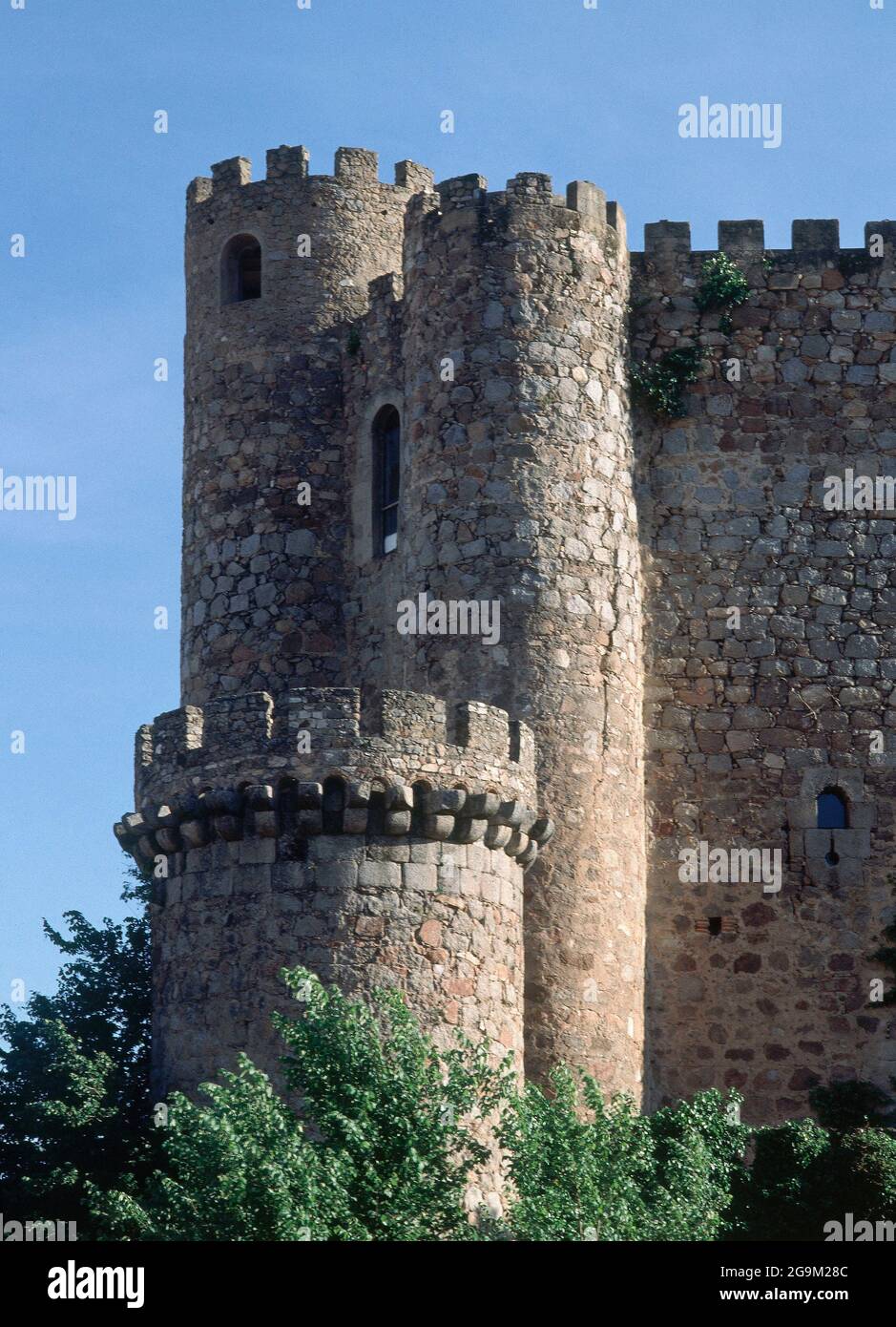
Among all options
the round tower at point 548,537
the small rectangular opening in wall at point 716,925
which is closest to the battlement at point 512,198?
the round tower at point 548,537

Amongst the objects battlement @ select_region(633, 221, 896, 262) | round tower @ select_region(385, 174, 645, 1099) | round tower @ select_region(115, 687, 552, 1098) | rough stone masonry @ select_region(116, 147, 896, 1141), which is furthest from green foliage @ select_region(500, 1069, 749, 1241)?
battlement @ select_region(633, 221, 896, 262)

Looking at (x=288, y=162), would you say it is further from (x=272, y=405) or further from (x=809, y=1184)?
(x=809, y=1184)

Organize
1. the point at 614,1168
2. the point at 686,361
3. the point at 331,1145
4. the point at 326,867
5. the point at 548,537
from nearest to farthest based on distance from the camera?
1. the point at 331,1145
2. the point at 614,1168
3. the point at 326,867
4. the point at 548,537
5. the point at 686,361

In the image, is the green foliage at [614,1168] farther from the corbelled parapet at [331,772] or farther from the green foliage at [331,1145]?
the corbelled parapet at [331,772]

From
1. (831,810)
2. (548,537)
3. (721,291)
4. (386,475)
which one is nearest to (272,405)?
(386,475)

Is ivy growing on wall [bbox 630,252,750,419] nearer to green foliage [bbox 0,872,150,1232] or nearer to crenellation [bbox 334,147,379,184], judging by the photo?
crenellation [bbox 334,147,379,184]

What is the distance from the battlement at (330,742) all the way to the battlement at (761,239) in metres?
7.93

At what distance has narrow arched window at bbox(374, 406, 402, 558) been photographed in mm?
37631

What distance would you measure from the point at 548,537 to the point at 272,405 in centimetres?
554

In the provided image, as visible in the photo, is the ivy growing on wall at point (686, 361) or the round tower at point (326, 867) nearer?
the round tower at point (326, 867)

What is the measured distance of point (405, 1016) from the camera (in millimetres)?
29500

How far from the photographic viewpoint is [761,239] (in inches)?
1497

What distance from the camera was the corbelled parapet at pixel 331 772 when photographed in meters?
31.6
